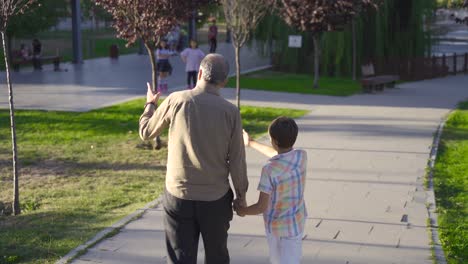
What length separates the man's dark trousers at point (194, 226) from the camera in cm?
478

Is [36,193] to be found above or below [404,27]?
below

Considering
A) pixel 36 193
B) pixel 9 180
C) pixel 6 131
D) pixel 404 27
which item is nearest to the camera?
pixel 36 193

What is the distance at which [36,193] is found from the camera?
9664 mm

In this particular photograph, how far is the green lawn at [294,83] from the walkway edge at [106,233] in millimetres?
13564

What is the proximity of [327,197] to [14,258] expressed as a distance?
3840 millimetres

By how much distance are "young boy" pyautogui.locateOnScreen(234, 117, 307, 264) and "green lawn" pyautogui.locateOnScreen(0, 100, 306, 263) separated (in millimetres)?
2379

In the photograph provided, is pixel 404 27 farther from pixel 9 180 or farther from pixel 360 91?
pixel 9 180

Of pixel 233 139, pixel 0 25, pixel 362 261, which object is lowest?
pixel 362 261

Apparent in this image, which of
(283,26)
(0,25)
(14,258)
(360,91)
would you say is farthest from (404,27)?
(14,258)

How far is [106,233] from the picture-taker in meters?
7.17

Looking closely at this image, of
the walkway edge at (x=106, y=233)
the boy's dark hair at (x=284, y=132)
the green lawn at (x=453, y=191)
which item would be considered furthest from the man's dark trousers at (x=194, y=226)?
the green lawn at (x=453, y=191)

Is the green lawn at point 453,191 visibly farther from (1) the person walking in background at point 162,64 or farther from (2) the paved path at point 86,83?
(2) the paved path at point 86,83

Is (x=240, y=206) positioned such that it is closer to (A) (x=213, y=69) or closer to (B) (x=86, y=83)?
(A) (x=213, y=69)

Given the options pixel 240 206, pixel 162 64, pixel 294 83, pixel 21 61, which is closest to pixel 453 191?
pixel 240 206
